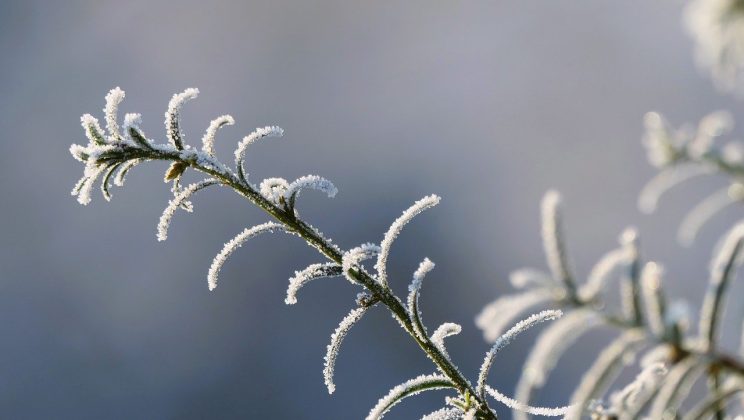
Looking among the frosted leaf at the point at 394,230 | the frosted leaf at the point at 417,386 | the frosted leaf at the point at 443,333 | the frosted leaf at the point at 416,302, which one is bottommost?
the frosted leaf at the point at 417,386

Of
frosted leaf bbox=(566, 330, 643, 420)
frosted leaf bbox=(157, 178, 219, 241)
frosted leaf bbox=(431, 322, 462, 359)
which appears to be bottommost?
frosted leaf bbox=(566, 330, 643, 420)

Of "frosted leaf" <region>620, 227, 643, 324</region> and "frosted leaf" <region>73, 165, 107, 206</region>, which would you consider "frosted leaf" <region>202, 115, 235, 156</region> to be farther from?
"frosted leaf" <region>620, 227, 643, 324</region>

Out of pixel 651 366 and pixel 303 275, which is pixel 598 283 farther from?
pixel 303 275

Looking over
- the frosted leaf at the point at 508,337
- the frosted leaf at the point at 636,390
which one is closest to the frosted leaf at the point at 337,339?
the frosted leaf at the point at 508,337

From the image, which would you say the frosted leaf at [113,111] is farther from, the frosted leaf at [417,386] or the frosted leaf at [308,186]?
the frosted leaf at [417,386]

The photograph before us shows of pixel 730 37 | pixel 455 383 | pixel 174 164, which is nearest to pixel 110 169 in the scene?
pixel 174 164

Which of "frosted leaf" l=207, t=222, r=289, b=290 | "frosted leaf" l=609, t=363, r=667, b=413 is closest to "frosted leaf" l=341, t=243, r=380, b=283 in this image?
"frosted leaf" l=207, t=222, r=289, b=290

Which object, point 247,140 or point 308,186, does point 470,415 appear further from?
point 247,140
